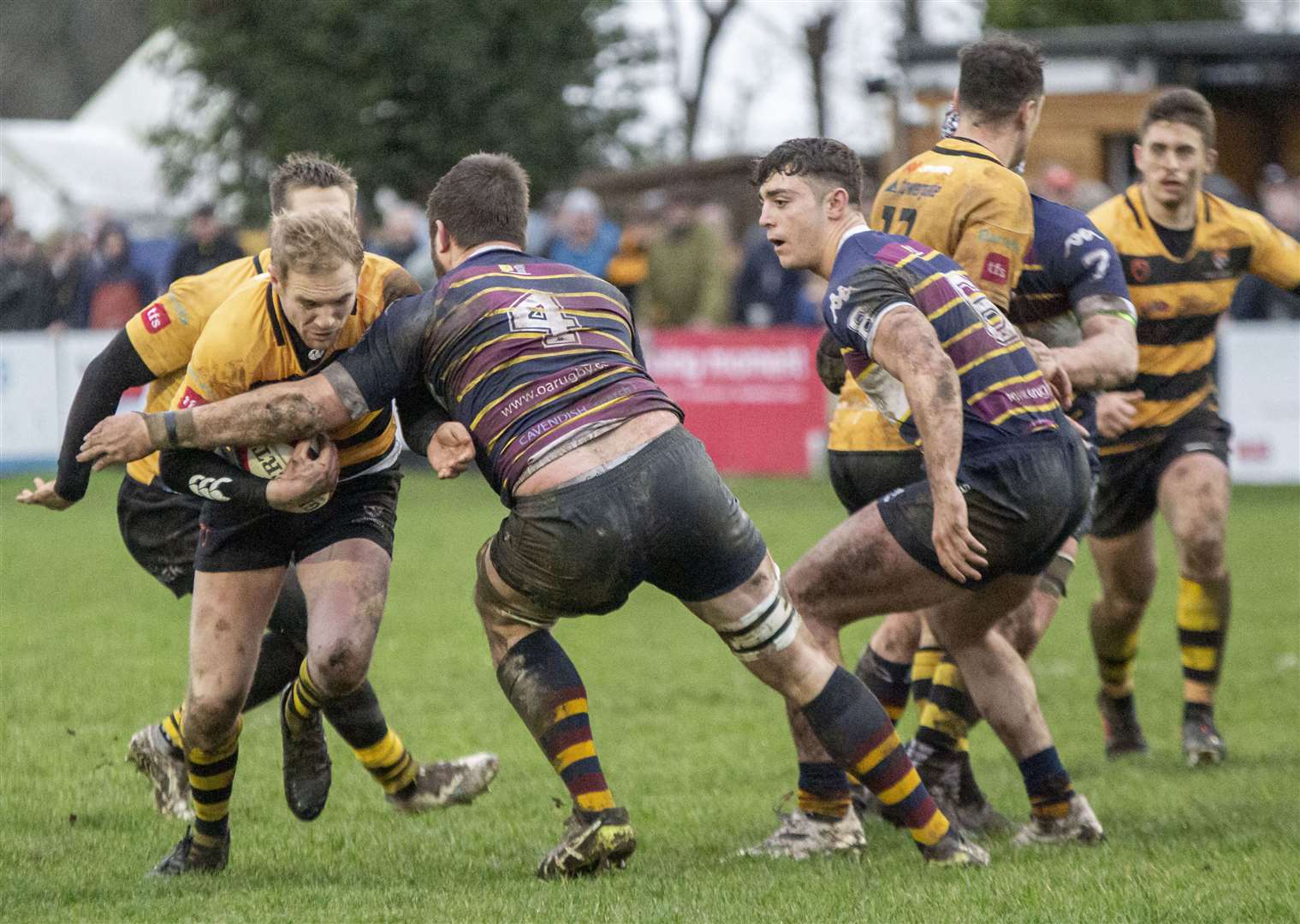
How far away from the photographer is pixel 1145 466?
26.1ft

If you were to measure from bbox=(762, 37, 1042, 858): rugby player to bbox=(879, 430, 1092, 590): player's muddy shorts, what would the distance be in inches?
22.1

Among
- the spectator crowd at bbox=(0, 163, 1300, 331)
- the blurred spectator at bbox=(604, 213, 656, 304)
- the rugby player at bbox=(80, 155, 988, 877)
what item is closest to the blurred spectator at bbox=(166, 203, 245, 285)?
the spectator crowd at bbox=(0, 163, 1300, 331)

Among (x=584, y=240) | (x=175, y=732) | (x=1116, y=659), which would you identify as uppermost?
(x=175, y=732)

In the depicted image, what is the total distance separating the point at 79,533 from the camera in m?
15.2

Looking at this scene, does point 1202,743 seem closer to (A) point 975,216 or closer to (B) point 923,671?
(B) point 923,671

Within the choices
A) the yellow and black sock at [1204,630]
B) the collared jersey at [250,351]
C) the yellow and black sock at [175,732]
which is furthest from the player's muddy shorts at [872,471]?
the yellow and black sock at [175,732]

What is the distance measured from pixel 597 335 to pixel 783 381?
12.3m

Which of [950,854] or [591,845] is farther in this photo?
[950,854]

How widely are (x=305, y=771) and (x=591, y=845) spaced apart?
1108 mm

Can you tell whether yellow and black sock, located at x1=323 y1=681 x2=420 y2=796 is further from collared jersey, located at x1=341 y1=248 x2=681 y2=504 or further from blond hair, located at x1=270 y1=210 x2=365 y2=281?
blond hair, located at x1=270 y1=210 x2=365 y2=281

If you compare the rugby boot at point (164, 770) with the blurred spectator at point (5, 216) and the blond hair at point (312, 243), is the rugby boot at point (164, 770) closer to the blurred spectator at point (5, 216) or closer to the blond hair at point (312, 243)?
the blond hair at point (312, 243)

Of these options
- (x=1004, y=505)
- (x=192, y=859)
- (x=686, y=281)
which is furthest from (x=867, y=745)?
(x=686, y=281)

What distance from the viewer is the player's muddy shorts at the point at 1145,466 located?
25.9ft

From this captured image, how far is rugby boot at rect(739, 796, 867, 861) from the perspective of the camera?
5.91 metres
